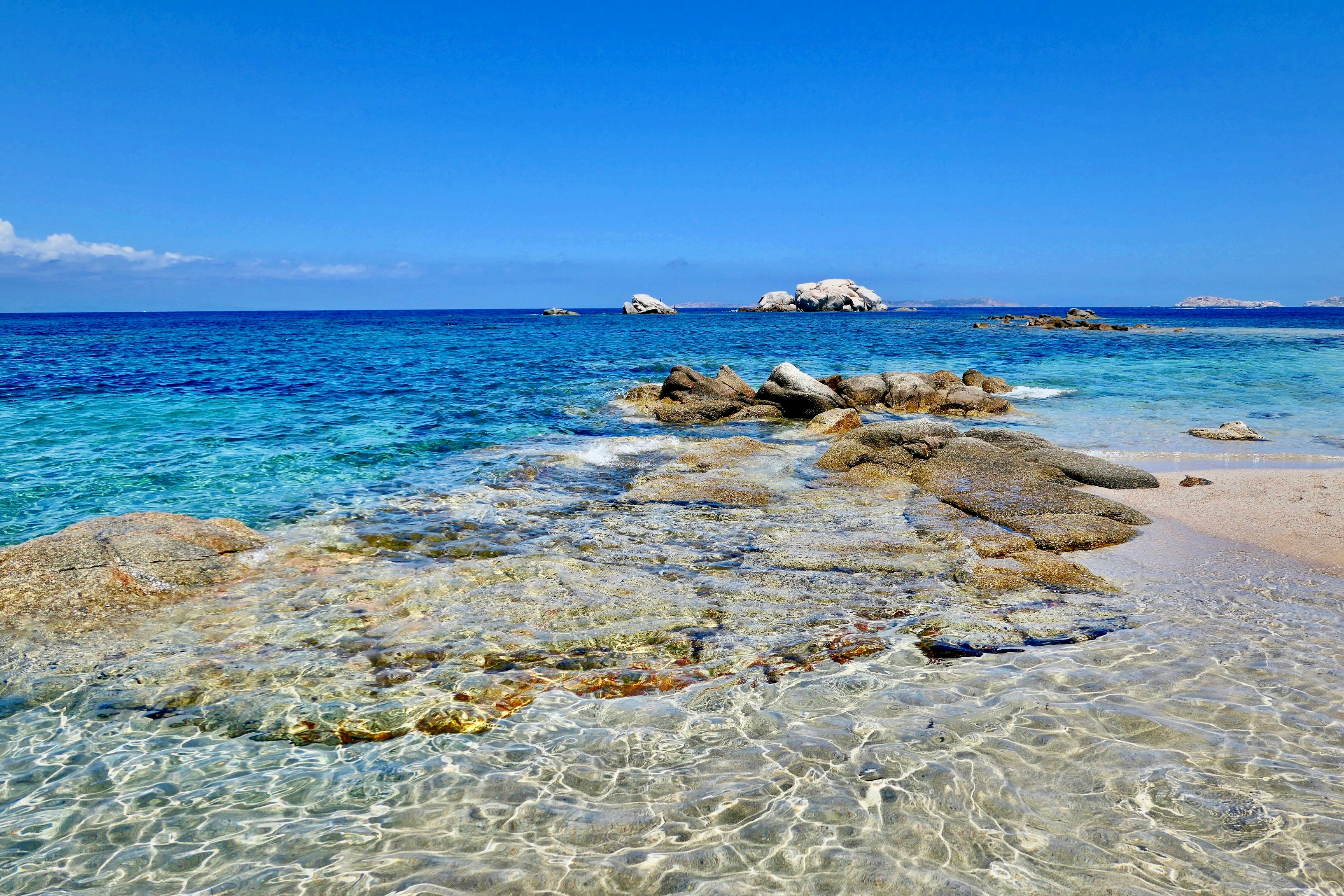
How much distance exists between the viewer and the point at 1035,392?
76.9 feet

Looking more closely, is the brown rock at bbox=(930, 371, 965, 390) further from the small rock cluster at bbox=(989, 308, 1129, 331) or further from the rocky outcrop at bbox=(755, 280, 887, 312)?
the rocky outcrop at bbox=(755, 280, 887, 312)

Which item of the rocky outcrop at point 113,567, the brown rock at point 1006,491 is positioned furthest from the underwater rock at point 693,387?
the rocky outcrop at point 113,567

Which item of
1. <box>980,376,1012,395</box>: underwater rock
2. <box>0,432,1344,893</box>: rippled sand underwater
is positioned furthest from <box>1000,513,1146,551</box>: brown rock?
<box>980,376,1012,395</box>: underwater rock

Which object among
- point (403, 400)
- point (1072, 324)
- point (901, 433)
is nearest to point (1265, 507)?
point (901, 433)

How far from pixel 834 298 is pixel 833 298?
1.66 ft

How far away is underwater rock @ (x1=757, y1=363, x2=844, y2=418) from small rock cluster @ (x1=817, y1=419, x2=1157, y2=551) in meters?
5.44

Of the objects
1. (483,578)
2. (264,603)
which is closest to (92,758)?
(264,603)

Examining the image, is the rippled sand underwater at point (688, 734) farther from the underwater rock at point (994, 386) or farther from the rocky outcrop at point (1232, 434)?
the underwater rock at point (994, 386)

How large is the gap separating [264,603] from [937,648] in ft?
19.0

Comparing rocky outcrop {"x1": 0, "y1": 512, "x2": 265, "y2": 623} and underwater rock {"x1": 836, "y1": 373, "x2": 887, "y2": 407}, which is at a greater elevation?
underwater rock {"x1": 836, "y1": 373, "x2": 887, "y2": 407}

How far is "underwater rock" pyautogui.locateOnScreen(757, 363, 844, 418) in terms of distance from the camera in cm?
1820

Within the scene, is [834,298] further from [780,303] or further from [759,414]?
[759,414]

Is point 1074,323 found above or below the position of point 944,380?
above

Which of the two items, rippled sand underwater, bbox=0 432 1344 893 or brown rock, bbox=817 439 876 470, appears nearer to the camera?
rippled sand underwater, bbox=0 432 1344 893
